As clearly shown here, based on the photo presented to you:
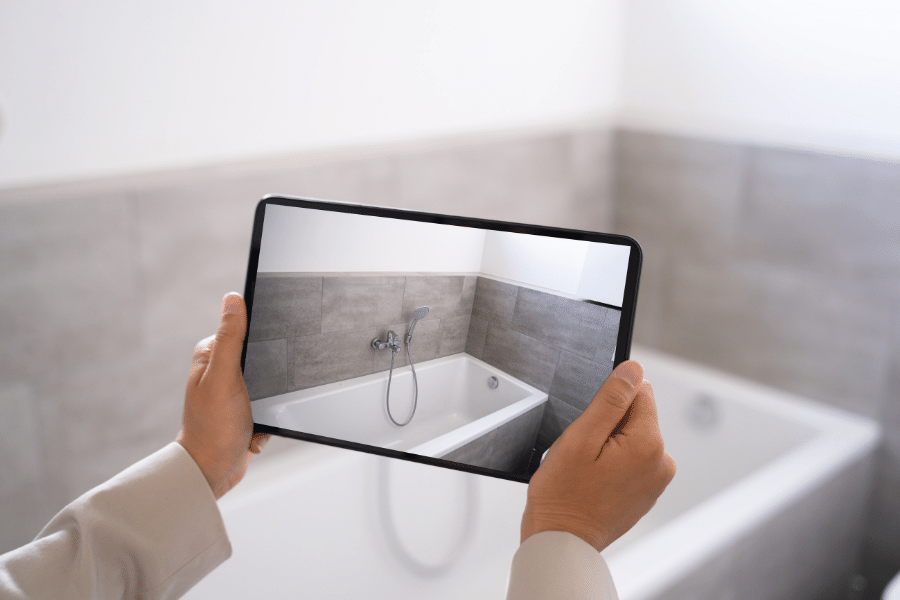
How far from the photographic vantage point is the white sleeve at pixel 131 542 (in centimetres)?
67

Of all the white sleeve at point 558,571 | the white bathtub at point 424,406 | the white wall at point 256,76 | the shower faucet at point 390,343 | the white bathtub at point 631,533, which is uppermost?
the white wall at point 256,76

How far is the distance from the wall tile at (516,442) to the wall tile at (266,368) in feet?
0.79

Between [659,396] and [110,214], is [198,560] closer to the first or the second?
[110,214]

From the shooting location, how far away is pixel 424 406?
724 millimetres

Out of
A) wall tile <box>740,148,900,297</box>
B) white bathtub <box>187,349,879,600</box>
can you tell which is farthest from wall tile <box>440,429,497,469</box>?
wall tile <box>740,148,900,297</box>

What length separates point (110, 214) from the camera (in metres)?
1.21

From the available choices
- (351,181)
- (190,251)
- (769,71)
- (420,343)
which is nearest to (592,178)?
(769,71)

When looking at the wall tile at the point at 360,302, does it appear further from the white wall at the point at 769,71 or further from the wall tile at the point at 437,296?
the white wall at the point at 769,71

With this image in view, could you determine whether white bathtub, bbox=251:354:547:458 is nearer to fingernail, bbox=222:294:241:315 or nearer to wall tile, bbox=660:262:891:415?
fingernail, bbox=222:294:241:315

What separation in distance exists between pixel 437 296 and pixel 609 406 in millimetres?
204

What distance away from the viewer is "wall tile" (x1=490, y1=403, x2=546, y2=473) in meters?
0.70

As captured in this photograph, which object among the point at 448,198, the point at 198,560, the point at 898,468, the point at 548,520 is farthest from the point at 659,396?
the point at 198,560

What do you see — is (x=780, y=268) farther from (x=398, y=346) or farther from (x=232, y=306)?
(x=232, y=306)

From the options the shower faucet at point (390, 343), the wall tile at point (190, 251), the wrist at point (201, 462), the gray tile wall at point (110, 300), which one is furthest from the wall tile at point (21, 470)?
Result: the shower faucet at point (390, 343)
